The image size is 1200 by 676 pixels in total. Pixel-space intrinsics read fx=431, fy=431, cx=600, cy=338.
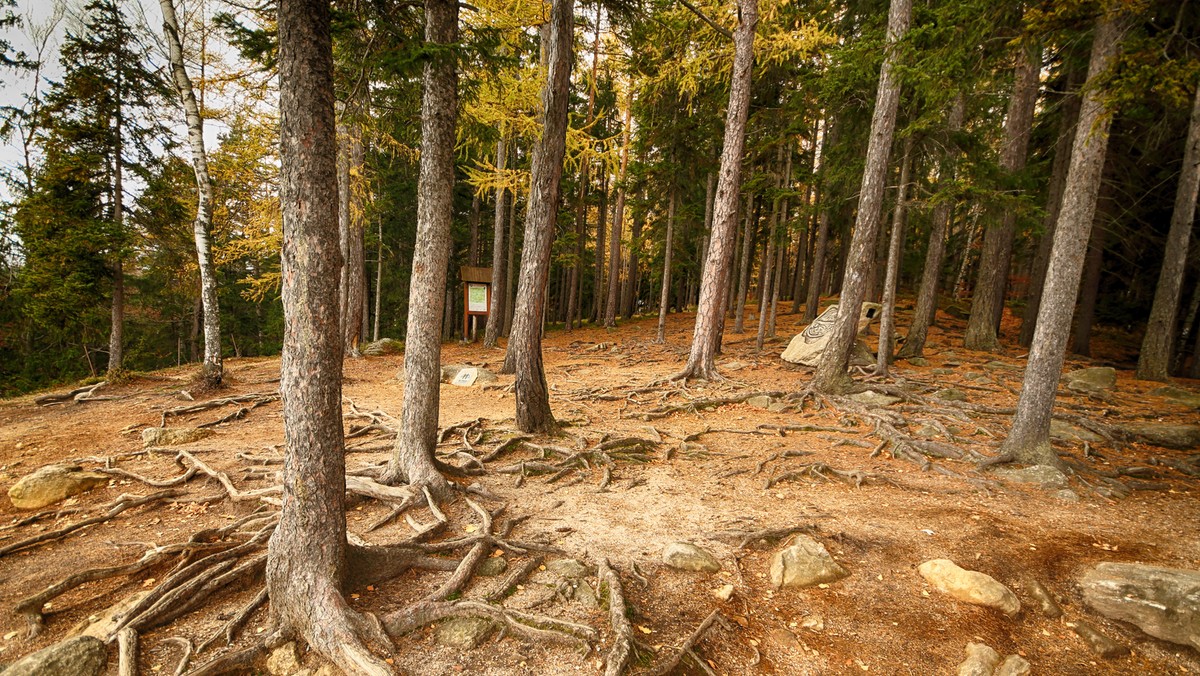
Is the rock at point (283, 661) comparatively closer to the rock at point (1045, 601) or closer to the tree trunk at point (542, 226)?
the tree trunk at point (542, 226)

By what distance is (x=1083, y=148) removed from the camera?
5.33 m

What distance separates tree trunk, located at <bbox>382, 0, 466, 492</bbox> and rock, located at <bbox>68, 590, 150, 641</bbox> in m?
2.30

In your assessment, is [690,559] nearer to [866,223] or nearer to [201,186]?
[866,223]

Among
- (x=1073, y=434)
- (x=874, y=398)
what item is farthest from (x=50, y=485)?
(x=1073, y=434)

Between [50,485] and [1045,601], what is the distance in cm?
1061

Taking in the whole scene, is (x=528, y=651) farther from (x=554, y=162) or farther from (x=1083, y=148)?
(x=1083, y=148)

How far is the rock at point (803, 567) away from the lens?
12.8 ft

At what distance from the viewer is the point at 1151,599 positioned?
3361mm

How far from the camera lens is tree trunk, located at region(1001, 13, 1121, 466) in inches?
208

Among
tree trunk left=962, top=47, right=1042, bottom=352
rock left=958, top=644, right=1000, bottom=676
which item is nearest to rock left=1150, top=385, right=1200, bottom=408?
tree trunk left=962, top=47, right=1042, bottom=352

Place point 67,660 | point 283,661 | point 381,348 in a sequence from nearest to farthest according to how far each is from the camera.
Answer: point 67,660 < point 283,661 < point 381,348

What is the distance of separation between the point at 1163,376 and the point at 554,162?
15.9 m

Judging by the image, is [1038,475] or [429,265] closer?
[429,265]

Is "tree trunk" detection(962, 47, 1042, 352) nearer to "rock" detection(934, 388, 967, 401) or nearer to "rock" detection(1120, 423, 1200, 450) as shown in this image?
"rock" detection(934, 388, 967, 401)
